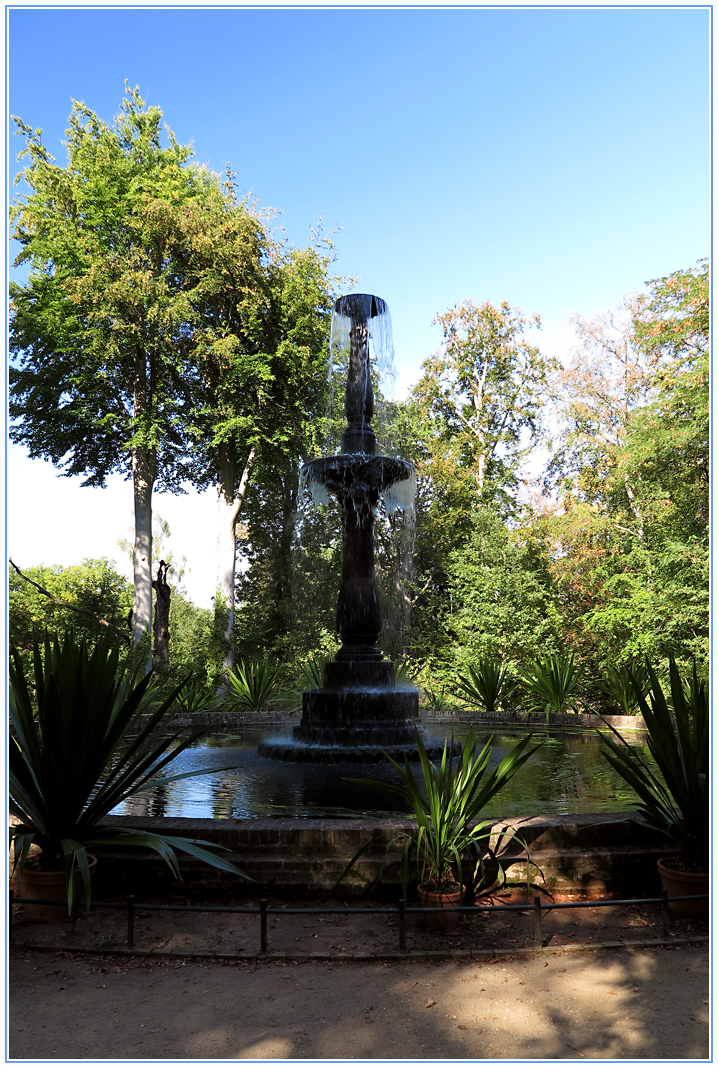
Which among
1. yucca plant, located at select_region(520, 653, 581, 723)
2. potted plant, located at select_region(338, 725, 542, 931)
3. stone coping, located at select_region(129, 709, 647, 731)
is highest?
potted plant, located at select_region(338, 725, 542, 931)

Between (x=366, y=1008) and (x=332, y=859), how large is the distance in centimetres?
129

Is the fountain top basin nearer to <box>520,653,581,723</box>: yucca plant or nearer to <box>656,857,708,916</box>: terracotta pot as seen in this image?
<box>520,653,581,723</box>: yucca plant

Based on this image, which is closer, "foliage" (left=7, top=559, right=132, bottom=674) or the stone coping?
the stone coping

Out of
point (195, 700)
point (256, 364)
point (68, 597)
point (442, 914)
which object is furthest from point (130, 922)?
point (68, 597)

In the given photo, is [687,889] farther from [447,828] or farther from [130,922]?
[130,922]

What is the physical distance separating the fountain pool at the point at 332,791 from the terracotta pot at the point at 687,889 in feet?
2.64

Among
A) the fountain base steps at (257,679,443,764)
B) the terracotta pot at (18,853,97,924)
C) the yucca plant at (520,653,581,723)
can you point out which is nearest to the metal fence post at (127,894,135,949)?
the terracotta pot at (18,853,97,924)

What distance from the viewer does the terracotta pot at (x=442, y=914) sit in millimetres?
3711

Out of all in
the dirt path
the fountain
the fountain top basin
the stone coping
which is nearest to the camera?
the dirt path

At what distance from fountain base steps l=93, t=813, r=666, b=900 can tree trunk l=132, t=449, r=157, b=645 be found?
16.5 meters

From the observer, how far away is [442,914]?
371cm

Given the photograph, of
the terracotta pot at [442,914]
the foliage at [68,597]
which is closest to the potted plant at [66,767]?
the terracotta pot at [442,914]

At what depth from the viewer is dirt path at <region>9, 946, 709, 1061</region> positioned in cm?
271

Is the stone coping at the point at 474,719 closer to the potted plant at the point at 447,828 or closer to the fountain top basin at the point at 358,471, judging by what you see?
the fountain top basin at the point at 358,471
